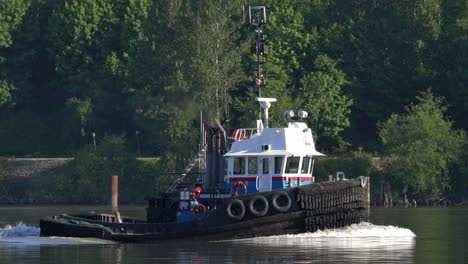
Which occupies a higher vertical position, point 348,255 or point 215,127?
point 215,127

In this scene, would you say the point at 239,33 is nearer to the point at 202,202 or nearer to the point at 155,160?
the point at 155,160

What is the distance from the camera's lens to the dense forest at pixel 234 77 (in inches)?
3708

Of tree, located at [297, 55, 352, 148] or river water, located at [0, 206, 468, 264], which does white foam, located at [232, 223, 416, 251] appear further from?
tree, located at [297, 55, 352, 148]

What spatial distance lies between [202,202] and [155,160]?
46.5 m

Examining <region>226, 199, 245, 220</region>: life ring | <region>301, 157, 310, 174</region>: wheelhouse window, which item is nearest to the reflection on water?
<region>226, 199, 245, 220</region>: life ring

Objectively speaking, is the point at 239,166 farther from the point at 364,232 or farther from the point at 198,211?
the point at 364,232

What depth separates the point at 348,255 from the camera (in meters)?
47.1

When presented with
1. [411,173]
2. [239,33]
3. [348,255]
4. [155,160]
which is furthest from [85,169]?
[348,255]

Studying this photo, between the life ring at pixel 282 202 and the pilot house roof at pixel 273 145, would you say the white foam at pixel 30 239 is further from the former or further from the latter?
the life ring at pixel 282 202

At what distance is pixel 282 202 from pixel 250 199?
123cm

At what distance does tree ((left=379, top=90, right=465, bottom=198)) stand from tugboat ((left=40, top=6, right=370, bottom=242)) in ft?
122

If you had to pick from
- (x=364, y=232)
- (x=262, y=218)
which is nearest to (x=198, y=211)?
(x=262, y=218)

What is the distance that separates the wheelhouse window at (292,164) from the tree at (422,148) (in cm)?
3750

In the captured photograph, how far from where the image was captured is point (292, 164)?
54.1 m
